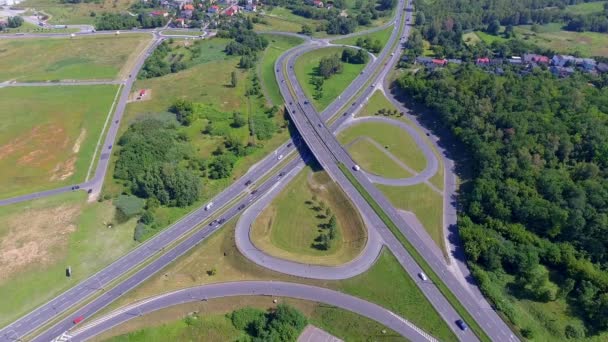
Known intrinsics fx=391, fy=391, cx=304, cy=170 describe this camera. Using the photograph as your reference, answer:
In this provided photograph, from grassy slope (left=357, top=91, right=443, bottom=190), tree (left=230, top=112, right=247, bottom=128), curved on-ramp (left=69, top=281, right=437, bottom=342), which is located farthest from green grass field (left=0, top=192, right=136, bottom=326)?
grassy slope (left=357, top=91, right=443, bottom=190)

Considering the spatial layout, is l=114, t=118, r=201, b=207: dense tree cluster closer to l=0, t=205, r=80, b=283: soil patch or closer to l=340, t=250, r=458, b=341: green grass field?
l=0, t=205, r=80, b=283: soil patch

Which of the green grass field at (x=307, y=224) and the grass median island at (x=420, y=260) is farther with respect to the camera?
the green grass field at (x=307, y=224)

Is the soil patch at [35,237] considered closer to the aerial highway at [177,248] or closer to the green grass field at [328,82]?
the aerial highway at [177,248]

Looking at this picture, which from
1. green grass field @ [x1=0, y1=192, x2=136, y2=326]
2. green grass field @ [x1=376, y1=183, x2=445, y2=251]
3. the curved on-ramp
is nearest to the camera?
the curved on-ramp

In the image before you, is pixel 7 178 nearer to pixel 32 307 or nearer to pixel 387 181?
pixel 32 307

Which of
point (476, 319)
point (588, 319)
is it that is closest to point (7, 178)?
point (476, 319)

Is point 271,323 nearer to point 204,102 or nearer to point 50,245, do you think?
point 50,245

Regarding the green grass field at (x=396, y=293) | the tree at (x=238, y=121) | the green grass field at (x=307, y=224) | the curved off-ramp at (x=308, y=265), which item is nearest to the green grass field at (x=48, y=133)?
the tree at (x=238, y=121)
